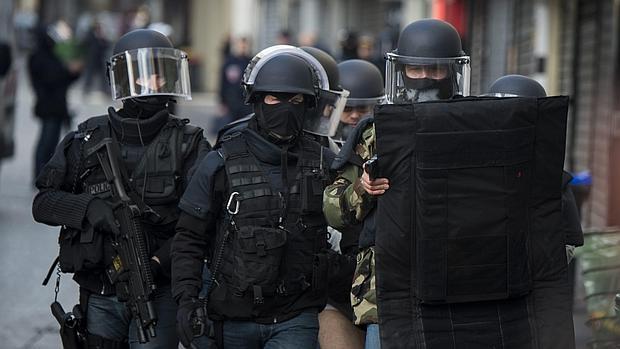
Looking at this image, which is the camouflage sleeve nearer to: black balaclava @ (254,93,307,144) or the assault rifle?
black balaclava @ (254,93,307,144)

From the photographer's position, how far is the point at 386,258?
410 centimetres

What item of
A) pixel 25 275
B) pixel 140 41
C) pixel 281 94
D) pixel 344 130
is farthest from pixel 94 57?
pixel 281 94

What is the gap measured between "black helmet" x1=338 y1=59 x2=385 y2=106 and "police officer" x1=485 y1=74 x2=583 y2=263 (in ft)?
3.62

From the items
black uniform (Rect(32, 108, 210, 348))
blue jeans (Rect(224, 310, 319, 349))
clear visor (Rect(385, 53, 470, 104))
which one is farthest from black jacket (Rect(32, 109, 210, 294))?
clear visor (Rect(385, 53, 470, 104))

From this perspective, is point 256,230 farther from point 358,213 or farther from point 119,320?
point 119,320

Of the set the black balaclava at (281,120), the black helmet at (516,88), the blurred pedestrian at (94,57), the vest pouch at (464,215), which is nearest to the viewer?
the vest pouch at (464,215)

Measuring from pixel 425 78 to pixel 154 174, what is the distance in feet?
4.06

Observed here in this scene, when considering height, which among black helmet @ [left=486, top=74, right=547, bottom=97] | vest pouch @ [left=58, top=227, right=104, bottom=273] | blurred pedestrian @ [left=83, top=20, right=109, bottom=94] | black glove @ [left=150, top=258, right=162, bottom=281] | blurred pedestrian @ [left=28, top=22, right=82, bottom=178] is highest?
black helmet @ [left=486, top=74, right=547, bottom=97]

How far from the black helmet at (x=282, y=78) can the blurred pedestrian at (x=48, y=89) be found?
9360mm

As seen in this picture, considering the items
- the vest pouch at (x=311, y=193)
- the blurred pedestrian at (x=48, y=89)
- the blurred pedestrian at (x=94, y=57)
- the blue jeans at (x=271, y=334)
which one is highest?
the vest pouch at (x=311, y=193)

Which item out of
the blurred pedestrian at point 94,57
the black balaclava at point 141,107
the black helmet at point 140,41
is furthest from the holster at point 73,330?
the blurred pedestrian at point 94,57

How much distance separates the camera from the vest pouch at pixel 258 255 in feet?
14.8

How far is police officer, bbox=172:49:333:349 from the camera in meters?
4.57

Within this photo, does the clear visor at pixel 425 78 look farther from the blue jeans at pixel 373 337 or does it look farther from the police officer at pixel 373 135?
the blue jeans at pixel 373 337
